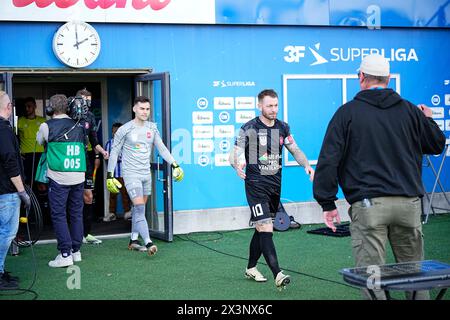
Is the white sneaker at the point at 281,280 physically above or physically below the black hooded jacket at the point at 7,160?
below

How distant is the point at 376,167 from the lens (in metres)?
5.04

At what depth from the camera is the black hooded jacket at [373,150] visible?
5043mm

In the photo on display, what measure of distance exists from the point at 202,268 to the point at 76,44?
3844 mm

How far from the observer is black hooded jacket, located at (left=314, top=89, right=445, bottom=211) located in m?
5.04

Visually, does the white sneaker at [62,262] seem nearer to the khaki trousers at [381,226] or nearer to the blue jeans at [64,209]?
the blue jeans at [64,209]

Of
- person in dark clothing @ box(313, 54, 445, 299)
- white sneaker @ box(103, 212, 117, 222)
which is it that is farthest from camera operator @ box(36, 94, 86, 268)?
person in dark clothing @ box(313, 54, 445, 299)

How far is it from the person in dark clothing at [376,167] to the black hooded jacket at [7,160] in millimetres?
3325

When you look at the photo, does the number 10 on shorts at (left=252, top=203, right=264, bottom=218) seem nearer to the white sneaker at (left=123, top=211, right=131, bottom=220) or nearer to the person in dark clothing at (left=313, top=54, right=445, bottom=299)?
the person in dark clothing at (left=313, top=54, right=445, bottom=299)

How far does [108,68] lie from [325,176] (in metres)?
6.02

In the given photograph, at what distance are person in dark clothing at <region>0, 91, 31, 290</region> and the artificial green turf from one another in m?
0.61

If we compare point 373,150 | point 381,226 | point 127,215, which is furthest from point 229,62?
point 381,226

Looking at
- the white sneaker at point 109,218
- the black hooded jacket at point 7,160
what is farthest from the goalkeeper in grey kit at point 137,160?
the white sneaker at point 109,218

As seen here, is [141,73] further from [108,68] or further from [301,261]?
[301,261]

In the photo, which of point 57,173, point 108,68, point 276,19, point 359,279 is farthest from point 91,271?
point 276,19
